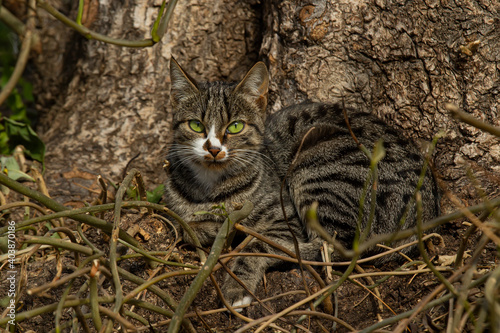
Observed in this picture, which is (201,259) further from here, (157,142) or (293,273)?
(157,142)

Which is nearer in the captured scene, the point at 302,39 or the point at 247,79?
the point at 247,79

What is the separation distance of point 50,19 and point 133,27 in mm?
1808

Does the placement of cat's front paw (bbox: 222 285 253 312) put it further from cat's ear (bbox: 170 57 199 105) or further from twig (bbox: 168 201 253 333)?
cat's ear (bbox: 170 57 199 105)

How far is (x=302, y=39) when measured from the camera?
381cm

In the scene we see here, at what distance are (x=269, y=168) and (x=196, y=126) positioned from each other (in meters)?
0.68

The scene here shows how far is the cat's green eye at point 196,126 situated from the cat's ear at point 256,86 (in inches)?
14.5

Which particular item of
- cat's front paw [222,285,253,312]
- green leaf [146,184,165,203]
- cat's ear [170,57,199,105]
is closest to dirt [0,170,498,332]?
cat's front paw [222,285,253,312]

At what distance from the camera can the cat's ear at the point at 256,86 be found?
3406 millimetres

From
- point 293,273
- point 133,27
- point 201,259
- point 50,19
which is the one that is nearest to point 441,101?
point 293,273

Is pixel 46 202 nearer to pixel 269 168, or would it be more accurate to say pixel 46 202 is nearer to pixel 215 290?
pixel 215 290

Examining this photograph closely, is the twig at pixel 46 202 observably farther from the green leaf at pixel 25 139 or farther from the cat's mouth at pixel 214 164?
the green leaf at pixel 25 139

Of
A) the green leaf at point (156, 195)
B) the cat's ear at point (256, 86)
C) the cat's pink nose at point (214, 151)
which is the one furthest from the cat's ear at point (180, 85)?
the green leaf at point (156, 195)

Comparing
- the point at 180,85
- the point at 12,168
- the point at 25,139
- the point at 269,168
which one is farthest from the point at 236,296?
the point at 25,139

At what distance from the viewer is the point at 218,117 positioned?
11.3ft
